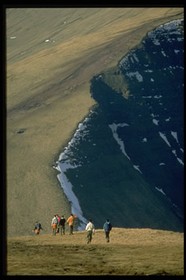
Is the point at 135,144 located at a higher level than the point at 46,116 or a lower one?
lower

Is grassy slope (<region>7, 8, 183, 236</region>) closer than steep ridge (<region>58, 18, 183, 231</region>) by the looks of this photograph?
Yes

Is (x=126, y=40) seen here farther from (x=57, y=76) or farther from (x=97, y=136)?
(x=97, y=136)

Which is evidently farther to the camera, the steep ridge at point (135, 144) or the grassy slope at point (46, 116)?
the steep ridge at point (135, 144)

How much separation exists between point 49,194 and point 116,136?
3002 centimetres

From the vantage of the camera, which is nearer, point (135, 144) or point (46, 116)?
point (46, 116)

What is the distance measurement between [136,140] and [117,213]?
93.2ft

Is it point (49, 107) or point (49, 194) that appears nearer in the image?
point (49, 194)

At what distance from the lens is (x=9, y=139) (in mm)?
162875
